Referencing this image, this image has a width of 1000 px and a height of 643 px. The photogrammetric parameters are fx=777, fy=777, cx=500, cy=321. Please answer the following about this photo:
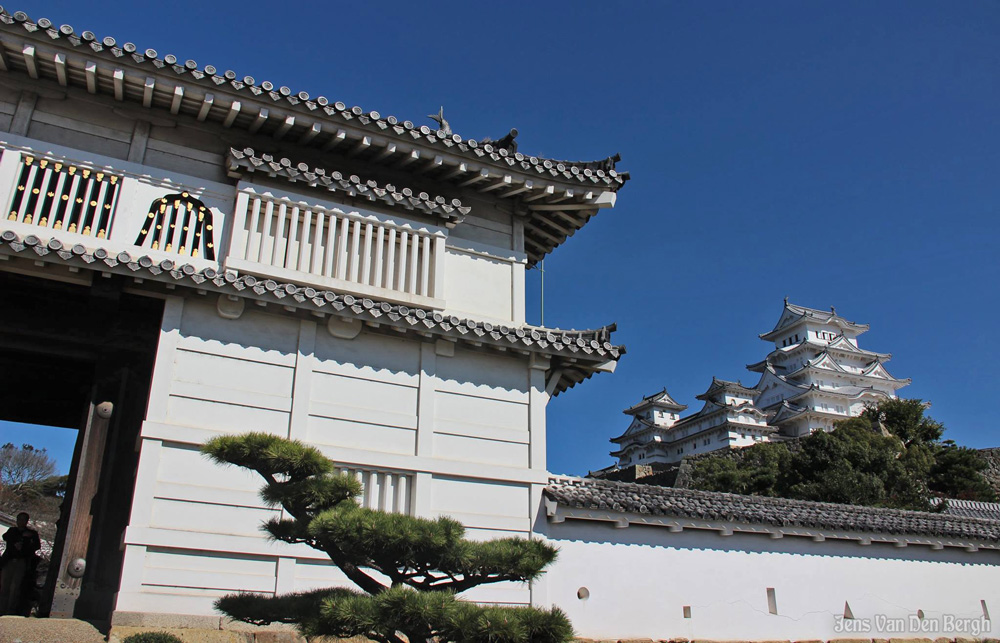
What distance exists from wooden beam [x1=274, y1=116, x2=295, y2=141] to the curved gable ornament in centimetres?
149

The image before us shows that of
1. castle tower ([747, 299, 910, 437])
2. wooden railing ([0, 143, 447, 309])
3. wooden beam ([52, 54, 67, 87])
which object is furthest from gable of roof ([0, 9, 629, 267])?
castle tower ([747, 299, 910, 437])

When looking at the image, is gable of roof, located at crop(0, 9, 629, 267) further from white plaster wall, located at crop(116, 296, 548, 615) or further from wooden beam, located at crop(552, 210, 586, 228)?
white plaster wall, located at crop(116, 296, 548, 615)

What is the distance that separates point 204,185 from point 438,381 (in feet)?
14.0

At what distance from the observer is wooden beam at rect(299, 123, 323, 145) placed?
11.1 meters

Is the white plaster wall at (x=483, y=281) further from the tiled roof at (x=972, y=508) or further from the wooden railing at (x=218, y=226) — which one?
the tiled roof at (x=972, y=508)

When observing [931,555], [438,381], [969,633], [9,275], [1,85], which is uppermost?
[1,85]

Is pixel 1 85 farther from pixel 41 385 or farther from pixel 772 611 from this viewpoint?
pixel 772 611

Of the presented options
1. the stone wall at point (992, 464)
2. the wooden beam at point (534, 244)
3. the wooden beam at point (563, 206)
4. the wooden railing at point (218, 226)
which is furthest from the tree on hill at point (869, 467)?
the wooden railing at point (218, 226)

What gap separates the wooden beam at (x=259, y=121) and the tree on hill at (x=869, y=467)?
25.7 m

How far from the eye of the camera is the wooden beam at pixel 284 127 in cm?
1090

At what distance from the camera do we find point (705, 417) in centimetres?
7219

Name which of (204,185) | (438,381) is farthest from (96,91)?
(438,381)

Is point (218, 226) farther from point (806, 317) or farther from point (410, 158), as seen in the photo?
point (806, 317)

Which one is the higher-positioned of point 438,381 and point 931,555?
point 438,381
